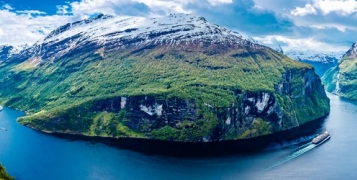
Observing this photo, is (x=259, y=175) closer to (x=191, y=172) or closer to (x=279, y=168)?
(x=279, y=168)

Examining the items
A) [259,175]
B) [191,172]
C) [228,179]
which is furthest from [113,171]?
[259,175]

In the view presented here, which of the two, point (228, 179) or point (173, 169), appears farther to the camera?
point (173, 169)

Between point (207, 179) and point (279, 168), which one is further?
point (279, 168)

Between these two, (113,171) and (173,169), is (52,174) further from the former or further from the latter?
(173,169)

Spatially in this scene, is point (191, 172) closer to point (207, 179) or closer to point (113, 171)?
point (207, 179)

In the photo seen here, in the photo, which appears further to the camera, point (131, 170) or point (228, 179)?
point (131, 170)

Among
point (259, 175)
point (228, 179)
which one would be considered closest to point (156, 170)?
point (228, 179)

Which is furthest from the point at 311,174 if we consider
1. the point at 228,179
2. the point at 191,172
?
the point at 191,172
